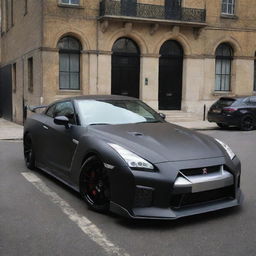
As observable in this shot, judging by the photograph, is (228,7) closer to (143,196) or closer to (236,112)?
(236,112)

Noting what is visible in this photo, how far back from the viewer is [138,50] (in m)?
20.3

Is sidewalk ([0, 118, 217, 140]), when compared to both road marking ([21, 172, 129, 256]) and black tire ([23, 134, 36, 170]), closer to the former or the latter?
black tire ([23, 134, 36, 170])

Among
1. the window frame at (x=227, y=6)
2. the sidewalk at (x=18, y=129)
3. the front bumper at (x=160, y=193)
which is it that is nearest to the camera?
the front bumper at (x=160, y=193)

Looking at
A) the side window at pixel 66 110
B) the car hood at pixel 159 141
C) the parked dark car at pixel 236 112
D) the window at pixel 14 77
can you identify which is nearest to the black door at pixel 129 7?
the parked dark car at pixel 236 112

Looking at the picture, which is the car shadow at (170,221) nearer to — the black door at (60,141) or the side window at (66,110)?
the black door at (60,141)

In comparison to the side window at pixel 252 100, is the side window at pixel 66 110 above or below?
above

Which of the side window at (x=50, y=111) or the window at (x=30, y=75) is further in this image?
the window at (x=30, y=75)

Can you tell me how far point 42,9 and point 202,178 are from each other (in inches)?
602

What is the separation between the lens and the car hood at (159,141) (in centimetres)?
484

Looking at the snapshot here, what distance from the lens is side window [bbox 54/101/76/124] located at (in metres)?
6.30

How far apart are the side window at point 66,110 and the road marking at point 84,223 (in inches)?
45.0

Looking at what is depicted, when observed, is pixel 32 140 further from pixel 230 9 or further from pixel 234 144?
pixel 230 9

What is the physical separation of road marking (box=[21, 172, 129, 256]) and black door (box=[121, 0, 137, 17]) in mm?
14019

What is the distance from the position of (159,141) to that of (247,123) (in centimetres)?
1247
